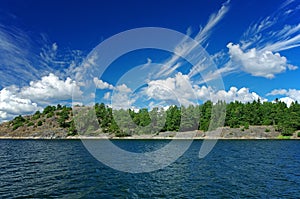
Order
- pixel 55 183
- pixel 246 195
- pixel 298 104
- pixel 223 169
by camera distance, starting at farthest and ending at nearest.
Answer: pixel 298 104, pixel 223 169, pixel 55 183, pixel 246 195

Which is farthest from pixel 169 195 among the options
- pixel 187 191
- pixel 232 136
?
pixel 232 136

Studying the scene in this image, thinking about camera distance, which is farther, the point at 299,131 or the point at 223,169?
the point at 299,131

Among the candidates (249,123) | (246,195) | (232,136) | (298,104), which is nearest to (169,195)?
(246,195)

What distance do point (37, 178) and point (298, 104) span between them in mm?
197657

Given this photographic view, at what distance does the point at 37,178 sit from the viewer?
37375 millimetres

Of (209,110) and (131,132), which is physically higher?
(209,110)

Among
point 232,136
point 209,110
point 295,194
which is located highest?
point 209,110

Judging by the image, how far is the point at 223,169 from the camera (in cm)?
4519

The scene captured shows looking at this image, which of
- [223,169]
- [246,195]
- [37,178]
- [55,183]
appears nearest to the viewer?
[246,195]

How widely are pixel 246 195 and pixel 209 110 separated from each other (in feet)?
572

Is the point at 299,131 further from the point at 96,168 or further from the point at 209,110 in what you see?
the point at 96,168

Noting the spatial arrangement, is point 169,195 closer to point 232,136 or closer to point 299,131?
point 232,136

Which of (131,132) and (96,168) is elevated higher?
(131,132)

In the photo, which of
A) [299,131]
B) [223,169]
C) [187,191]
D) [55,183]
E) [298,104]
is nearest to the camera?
[187,191]
